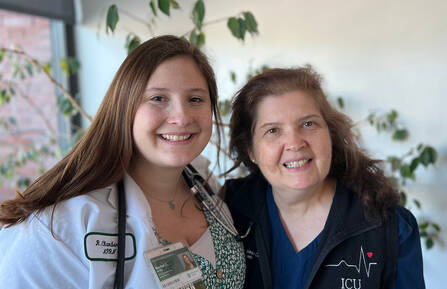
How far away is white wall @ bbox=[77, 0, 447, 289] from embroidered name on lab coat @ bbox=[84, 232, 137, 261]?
84.0 inches

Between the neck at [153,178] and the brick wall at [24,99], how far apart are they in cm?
204

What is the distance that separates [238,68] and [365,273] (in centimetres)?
217

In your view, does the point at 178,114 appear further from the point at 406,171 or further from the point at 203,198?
the point at 406,171

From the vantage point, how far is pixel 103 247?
3.58 feet

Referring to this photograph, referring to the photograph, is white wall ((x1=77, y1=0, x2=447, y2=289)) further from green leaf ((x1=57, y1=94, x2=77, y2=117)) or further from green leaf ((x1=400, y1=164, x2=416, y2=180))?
green leaf ((x1=57, y1=94, x2=77, y2=117))

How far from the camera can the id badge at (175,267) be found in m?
1.13

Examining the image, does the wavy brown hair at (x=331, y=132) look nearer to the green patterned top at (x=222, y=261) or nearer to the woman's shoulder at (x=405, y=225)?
the woman's shoulder at (x=405, y=225)

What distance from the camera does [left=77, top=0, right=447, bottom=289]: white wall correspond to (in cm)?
253

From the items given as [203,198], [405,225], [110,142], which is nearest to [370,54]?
[405,225]

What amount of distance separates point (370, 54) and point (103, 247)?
90.0 inches

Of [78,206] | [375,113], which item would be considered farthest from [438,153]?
[78,206]

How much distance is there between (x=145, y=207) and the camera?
3.99 feet

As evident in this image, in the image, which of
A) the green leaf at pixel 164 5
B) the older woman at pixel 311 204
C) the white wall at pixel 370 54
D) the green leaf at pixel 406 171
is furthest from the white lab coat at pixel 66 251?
the white wall at pixel 370 54

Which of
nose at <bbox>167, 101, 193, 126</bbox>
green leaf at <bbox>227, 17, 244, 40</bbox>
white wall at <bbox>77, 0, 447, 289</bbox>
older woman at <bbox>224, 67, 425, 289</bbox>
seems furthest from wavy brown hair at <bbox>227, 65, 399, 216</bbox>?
white wall at <bbox>77, 0, 447, 289</bbox>
